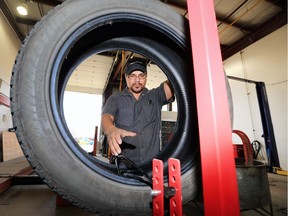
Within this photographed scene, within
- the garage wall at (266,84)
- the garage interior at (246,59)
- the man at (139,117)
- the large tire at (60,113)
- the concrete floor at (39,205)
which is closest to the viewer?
the large tire at (60,113)

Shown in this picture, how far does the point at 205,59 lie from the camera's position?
1.75 ft

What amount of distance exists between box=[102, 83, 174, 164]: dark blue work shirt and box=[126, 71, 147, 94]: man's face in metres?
0.08

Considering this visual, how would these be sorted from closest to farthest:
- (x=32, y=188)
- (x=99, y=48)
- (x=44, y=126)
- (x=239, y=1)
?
(x=44, y=126) < (x=99, y=48) < (x=32, y=188) < (x=239, y=1)

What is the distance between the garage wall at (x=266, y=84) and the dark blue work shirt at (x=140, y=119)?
4.47m

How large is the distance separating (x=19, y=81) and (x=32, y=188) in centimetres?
224

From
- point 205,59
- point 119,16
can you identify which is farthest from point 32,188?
point 205,59

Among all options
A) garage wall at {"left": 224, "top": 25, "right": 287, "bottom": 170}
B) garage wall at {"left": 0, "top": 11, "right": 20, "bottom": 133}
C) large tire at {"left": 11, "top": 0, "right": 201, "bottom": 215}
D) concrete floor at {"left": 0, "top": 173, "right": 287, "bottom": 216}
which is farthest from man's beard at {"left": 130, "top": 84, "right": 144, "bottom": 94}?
garage wall at {"left": 0, "top": 11, "right": 20, "bottom": 133}

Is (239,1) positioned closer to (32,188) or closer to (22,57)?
(22,57)

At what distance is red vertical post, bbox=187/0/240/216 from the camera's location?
1.55ft

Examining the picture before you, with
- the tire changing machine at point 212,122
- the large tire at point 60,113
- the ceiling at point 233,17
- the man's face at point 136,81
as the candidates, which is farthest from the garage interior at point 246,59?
the tire changing machine at point 212,122

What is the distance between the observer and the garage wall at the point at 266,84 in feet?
15.1

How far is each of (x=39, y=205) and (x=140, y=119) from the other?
129 cm

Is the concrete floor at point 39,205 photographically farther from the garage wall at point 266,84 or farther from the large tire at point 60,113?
the garage wall at point 266,84

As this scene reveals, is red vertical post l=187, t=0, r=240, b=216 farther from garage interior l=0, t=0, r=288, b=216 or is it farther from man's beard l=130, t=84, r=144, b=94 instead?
garage interior l=0, t=0, r=288, b=216
